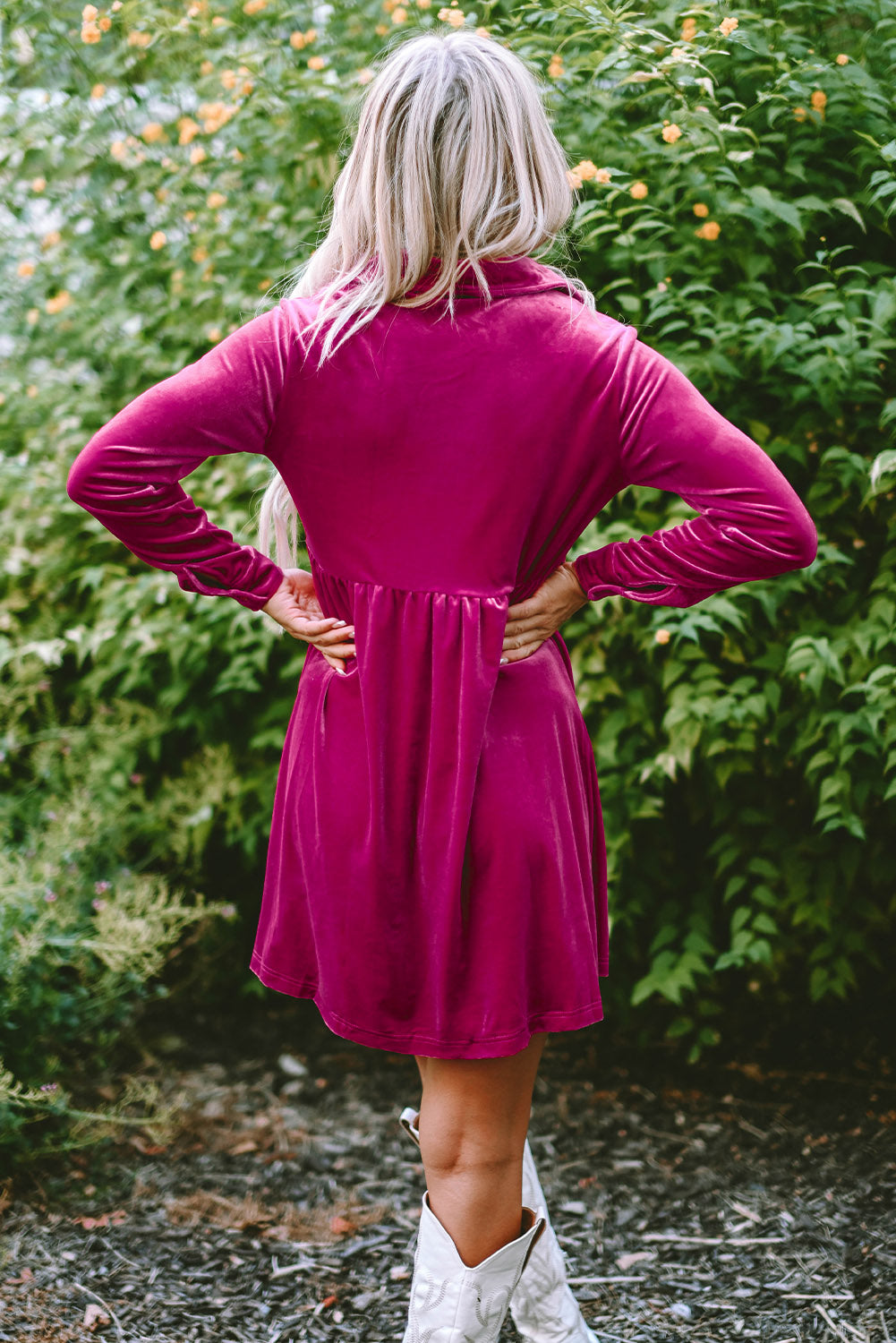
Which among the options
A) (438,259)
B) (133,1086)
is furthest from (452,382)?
(133,1086)

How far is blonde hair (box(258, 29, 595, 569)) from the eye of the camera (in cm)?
136

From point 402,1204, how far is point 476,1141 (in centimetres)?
109

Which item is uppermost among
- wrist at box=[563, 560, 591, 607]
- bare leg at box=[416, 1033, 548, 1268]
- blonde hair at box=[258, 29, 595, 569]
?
blonde hair at box=[258, 29, 595, 569]

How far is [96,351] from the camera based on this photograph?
3188 mm

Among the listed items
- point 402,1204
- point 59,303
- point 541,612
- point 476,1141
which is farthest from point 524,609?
point 59,303

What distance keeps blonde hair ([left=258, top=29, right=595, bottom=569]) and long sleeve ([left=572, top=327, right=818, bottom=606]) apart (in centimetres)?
15

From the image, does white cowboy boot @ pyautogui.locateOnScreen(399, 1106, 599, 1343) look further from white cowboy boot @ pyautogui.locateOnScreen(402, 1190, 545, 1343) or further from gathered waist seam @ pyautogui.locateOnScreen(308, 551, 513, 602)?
gathered waist seam @ pyautogui.locateOnScreen(308, 551, 513, 602)

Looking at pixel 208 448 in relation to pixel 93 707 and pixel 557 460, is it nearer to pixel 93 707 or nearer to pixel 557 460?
pixel 557 460

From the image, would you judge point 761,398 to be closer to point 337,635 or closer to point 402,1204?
point 337,635

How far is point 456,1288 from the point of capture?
1601 mm

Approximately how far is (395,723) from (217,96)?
208 cm

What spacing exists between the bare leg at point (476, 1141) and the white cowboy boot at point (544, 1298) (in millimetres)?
244

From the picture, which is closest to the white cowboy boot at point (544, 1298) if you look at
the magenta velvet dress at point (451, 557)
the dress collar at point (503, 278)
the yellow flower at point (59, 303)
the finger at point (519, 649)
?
the magenta velvet dress at point (451, 557)

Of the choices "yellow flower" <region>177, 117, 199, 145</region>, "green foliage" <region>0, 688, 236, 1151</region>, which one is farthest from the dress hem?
"yellow flower" <region>177, 117, 199, 145</region>
